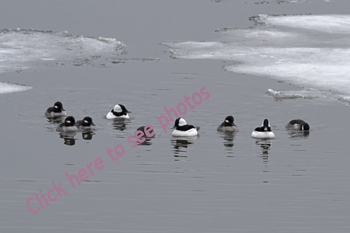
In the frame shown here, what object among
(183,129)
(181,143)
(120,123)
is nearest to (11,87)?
(120,123)

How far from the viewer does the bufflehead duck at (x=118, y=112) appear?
54.4ft

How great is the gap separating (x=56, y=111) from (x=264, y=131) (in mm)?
5655

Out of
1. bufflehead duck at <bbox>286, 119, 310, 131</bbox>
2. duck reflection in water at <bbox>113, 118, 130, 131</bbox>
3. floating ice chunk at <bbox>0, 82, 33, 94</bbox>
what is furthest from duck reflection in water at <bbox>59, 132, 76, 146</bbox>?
bufflehead duck at <bbox>286, 119, 310, 131</bbox>

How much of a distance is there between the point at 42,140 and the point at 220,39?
1436 centimetres

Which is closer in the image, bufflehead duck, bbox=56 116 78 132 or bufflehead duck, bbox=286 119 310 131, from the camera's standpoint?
bufflehead duck, bbox=286 119 310 131

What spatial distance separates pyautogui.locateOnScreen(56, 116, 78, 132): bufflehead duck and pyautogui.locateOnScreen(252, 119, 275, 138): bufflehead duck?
4.47 m

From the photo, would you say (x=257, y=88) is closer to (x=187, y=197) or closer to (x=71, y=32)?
(x=187, y=197)

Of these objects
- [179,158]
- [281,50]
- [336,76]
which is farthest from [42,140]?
[281,50]

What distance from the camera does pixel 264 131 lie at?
1495 centimetres

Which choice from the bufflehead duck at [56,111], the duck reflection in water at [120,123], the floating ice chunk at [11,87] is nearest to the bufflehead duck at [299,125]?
the duck reflection in water at [120,123]

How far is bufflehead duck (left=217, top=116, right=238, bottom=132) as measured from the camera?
601 inches

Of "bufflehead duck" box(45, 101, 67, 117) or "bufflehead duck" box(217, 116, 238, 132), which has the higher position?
"bufflehead duck" box(45, 101, 67, 117)

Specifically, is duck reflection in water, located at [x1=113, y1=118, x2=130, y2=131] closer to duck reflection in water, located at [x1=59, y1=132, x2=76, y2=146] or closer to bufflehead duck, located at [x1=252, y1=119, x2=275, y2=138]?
duck reflection in water, located at [x1=59, y1=132, x2=76, y2=146]

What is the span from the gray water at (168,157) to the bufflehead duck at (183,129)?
0.22 metres
